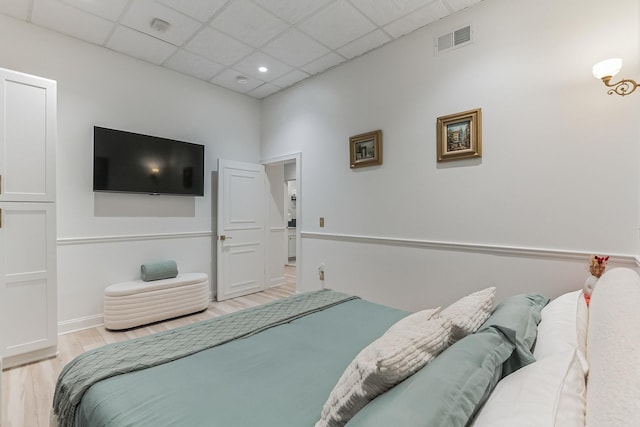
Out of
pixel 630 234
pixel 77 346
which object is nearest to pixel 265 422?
pixel 630 234

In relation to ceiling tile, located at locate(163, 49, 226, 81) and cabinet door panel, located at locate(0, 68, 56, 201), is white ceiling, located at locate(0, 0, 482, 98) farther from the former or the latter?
cabinet door panel, located at locate(0, 68, 56, 201)

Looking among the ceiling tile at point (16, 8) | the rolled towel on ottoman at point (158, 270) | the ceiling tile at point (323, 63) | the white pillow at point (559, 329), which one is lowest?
the rolled towel on ottoman at point (158, 270)

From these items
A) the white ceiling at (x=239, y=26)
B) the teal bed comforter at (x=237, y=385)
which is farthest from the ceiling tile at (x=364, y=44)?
the teal bed comforter at (x=237, y=385)

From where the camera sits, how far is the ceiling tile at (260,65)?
350 centimetres

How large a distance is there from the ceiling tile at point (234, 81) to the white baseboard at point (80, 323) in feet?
10.7

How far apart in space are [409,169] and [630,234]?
1676 mm

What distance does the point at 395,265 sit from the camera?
123 inches

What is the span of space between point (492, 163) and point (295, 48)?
2.36 m

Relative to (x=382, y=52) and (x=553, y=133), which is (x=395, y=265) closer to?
(x=553, y=133)

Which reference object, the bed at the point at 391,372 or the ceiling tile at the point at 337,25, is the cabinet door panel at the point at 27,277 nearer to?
the bed at the point at 391,372

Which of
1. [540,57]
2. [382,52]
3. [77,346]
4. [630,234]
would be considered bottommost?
[77,346]

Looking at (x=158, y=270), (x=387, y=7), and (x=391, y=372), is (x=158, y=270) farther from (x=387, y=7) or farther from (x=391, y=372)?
(x=387, y=7)

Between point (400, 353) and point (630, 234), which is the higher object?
point (630, 234)

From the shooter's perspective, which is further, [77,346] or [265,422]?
[77,346]
